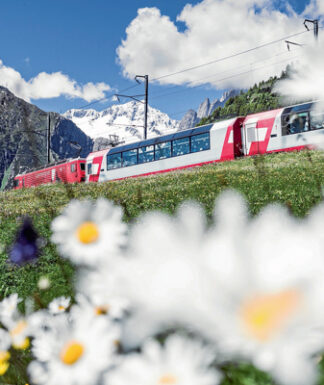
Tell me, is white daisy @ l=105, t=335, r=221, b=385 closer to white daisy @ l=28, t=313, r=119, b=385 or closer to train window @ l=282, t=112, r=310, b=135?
white daisy @ l=28, t=313, r=119, b=385

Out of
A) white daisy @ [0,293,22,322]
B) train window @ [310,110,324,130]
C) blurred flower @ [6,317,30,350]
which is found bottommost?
blurred flower @ [6,317,30,350]

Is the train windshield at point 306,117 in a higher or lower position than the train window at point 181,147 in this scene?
lower

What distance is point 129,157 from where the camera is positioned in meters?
21.0

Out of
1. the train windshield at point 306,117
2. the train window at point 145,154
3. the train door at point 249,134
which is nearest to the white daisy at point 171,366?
the train windshield at point 306,117

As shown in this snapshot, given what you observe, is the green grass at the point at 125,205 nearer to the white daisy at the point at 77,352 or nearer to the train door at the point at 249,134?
the white daisy at the point at 77,352

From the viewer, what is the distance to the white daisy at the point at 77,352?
0.32 metres

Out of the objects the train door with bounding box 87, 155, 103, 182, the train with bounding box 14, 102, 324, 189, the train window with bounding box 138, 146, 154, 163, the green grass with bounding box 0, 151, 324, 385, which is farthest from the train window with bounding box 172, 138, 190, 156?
the green grass with bounding box 0, 151, 324, 385

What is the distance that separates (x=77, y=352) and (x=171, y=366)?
115mm

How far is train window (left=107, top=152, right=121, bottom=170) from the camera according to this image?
21534 mm

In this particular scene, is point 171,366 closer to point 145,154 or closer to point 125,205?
point 125,205

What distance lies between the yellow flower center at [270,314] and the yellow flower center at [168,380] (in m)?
0.07

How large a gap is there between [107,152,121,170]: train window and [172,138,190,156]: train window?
3937 mm

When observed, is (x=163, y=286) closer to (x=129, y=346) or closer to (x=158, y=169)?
(x=129, y=346)

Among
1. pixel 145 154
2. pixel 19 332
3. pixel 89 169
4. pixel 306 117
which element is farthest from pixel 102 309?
pixel 89 169
